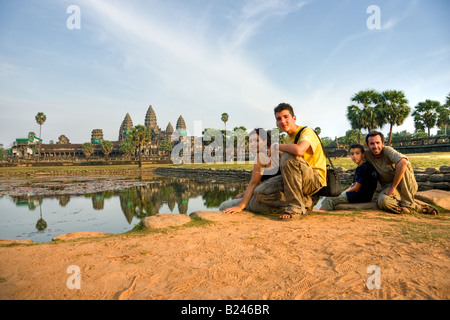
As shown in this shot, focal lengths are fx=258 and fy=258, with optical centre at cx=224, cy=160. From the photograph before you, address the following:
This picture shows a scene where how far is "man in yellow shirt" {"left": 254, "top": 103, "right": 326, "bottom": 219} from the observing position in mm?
3852

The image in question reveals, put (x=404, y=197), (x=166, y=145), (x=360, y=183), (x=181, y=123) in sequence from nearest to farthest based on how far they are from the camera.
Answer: (x=404, y=197)
(x=360, y=183)
(x=166, y=145)
(x=181, y=123)

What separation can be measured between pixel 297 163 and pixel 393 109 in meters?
29.5

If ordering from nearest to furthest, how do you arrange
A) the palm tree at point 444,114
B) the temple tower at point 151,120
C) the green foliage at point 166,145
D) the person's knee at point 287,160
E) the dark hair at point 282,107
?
the person's knee at point 287,160 → the dark hair at point 282,107 → the palm tree at point 444,114 → the green foliage at point 166,145 → the temple tower at point 151,120

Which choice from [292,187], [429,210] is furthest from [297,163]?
[429,210]

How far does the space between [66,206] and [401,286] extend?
9607 mm

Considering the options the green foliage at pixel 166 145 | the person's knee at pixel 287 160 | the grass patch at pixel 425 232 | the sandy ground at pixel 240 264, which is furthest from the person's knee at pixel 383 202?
the green foliage at pixel 166 145

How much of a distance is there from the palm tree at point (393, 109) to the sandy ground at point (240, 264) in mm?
28910

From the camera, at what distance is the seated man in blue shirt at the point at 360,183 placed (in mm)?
4863

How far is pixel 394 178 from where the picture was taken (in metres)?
4.42

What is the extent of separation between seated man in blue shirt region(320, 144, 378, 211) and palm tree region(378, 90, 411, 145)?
87.2 feet

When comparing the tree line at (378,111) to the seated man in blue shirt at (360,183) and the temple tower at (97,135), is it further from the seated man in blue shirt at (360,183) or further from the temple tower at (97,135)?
the temple tower at (97,135)

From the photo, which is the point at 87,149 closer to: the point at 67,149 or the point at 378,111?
the point at 67,149

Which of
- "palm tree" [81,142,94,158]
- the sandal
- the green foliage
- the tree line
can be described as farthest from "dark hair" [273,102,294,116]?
"palm tree" [81,142,94,158]
